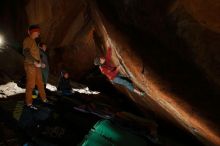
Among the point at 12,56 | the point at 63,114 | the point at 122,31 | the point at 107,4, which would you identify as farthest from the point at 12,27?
the point at 122,31

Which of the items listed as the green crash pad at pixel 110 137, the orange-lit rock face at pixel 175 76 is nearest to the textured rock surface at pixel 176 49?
the orange-lit rock face at pixel 175 76

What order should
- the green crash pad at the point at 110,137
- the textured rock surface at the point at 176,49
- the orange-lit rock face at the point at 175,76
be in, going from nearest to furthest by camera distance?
the textured rock surface at the point at 176,49
the orange-lit rock face at the point at 175,76
the green crash pad at the point at 110,137

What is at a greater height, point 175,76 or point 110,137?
point 175,76

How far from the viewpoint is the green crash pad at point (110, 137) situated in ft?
20.3

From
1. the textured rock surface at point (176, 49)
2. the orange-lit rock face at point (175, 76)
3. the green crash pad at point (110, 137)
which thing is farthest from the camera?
the green crash pad at point (110, 137)

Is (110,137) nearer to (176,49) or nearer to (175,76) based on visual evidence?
(175,76)

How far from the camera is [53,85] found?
11500 mm

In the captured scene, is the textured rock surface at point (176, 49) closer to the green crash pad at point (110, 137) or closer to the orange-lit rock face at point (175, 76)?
the orange-lit rock face at point (175, 76)

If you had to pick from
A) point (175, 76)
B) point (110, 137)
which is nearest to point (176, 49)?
point (175, 76)

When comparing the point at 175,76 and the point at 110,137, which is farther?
the point at 110,137

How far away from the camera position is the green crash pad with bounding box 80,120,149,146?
243 inches

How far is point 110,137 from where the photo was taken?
20.7ft

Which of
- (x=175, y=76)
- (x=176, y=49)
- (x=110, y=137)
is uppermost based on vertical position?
(x=176, y=49)

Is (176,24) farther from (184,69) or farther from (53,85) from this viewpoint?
(53,85)
